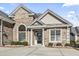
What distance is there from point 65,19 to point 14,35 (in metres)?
6.55

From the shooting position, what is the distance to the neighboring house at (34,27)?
32375mm

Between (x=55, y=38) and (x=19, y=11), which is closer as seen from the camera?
(x=55, y=38)

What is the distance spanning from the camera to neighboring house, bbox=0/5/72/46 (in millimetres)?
32375

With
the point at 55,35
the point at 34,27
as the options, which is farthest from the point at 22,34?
the point at 55,35

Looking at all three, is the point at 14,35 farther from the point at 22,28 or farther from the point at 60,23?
the point at 60,23

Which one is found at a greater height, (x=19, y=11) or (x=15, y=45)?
(x=19, y=11)

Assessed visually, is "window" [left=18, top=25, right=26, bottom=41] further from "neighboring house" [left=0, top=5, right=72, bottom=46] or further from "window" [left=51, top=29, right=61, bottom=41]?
"window" [left=51, top=29, right=61, bottom=41]

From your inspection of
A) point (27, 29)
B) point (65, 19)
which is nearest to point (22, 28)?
point (27, 29)

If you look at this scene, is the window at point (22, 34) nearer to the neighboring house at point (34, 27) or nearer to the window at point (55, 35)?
the neighboring house at point (34, 27)

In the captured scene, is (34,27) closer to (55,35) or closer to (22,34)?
(22,34)

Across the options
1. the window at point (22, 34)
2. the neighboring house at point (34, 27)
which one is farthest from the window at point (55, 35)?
the window at point (22, 34)

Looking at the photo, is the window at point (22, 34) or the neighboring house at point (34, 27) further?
the window at point (22, 34)

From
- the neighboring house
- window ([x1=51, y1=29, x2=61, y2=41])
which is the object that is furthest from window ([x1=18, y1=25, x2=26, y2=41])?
window ([x1=51, y1=29, x2=61, y2=41])

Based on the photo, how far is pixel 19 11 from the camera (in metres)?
34.7
